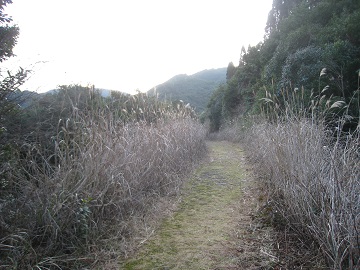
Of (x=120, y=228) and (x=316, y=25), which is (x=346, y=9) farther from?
(x=120, y=228)

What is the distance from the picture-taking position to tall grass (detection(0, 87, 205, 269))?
192 cm

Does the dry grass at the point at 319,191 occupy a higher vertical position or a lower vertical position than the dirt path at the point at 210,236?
Answer: higher

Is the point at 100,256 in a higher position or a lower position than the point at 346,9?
lower

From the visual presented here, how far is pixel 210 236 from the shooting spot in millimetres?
2484

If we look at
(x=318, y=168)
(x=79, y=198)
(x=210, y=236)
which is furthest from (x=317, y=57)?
→ (x=79, y=198)

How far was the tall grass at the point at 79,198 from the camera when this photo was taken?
192cm

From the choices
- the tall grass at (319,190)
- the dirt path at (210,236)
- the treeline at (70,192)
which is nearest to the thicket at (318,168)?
the tall grass at (319,190)

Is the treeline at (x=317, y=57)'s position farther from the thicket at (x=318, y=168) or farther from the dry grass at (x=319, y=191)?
the dry grass at (x=319, y=191)

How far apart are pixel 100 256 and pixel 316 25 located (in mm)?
10469

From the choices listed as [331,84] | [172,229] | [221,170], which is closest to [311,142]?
[172,229]

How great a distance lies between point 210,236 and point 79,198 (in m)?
1.29

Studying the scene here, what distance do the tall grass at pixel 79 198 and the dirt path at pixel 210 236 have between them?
0.29 meters

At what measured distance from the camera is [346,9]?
8938 millimetres

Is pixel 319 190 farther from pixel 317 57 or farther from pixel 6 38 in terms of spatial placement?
pixel 317 57
